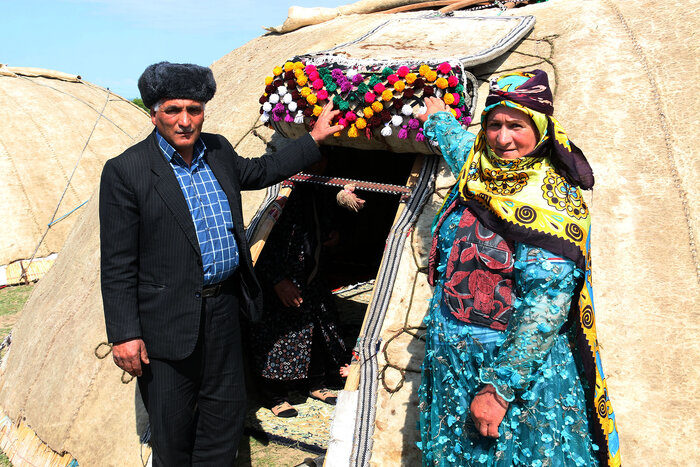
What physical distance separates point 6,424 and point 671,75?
184 inches

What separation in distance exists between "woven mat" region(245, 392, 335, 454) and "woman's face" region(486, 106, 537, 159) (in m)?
2.33

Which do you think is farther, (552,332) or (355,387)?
(355,387)

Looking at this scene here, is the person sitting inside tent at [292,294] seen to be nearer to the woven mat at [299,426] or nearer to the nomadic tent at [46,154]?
the woven mat at [299,426]

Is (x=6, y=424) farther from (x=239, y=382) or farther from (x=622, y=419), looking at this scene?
(x=622, y=419)

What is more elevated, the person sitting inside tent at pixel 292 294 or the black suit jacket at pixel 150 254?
the black suit jacket at pixel 150 254

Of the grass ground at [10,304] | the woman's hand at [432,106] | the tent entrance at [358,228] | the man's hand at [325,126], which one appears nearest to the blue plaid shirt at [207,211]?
the man's hand at [325,126]

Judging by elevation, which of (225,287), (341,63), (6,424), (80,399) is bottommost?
(6,424)

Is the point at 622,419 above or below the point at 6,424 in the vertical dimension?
above

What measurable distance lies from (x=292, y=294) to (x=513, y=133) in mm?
2464

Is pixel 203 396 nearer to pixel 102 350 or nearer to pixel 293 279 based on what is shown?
pixel 102 350

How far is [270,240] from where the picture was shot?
4102mm

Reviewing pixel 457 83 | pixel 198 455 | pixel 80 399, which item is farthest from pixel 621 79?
pixel 80 399

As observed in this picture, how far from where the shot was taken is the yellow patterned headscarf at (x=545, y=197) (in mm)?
1963

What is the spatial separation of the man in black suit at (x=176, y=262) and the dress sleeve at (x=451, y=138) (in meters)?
0.96
